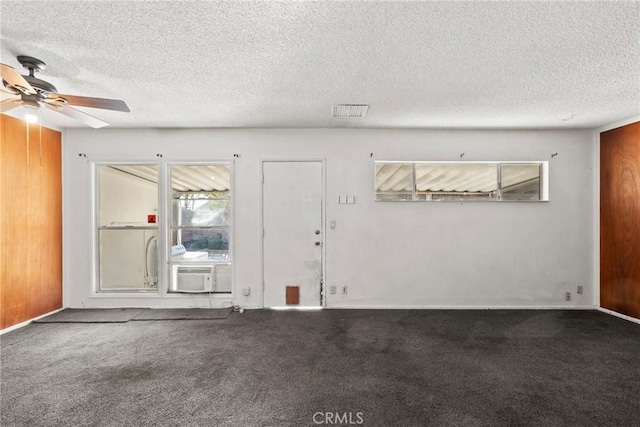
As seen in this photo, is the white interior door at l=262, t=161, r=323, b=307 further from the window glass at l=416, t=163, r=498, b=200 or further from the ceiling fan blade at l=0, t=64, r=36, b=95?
the ceiling fan blade at l=0, t=64, r=36, b=95

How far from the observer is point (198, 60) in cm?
225

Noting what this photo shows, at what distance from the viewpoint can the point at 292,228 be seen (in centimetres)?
414

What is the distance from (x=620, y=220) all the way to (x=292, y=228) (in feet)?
14.3

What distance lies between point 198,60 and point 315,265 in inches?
113

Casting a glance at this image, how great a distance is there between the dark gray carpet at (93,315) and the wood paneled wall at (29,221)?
0.66ft

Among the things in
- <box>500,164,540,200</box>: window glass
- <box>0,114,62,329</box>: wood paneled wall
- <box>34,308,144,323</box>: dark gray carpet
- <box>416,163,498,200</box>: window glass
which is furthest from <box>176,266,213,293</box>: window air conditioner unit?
<box>500,164,540,200</box>: window glass

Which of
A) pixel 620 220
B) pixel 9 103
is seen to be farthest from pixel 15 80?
pixel 620 220

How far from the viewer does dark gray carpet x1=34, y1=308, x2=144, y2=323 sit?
3.60 meters

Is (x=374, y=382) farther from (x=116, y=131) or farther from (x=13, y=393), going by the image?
(x=116, y=131)

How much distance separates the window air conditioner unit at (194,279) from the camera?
13.8 feet

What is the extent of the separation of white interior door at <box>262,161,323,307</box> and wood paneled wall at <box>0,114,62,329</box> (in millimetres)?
2822

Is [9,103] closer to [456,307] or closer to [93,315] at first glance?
[93,315]

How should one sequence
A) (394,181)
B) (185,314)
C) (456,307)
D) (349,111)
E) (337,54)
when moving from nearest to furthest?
(337,54) < (349,111) < (185,314) < (456,307) < (394,181)

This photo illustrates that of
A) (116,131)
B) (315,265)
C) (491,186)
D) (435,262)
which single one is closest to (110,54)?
(116,131)
